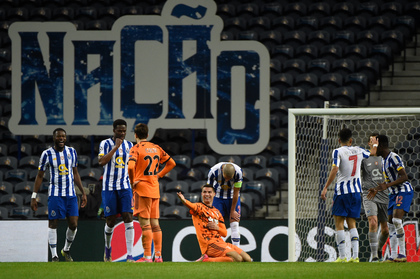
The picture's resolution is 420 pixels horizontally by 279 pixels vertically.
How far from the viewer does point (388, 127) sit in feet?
43.8

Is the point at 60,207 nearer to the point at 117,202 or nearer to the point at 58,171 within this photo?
the point at 58,171

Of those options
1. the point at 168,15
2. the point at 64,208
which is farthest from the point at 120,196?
the point at 168,15

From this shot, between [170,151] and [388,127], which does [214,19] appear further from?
[388,127]

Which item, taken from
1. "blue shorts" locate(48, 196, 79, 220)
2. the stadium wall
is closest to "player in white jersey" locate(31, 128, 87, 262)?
"blue shorts" locate(48, 196, 79, 220)

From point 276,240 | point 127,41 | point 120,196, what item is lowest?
point 276,240

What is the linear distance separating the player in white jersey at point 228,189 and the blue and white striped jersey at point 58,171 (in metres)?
1.87

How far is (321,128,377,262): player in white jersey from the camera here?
926cm

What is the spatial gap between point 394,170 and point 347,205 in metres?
0.76

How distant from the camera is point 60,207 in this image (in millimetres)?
9609

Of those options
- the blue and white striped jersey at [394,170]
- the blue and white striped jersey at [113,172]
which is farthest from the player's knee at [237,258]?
the blue and white striped jersey at [394,170]

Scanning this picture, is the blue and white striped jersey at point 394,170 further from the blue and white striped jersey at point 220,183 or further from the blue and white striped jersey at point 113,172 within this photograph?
the blue and white striped jersey at point 113,172

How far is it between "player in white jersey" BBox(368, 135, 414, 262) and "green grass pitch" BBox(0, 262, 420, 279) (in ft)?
4.74

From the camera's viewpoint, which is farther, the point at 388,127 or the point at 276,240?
the point at 388,127

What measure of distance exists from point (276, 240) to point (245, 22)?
598 cm
